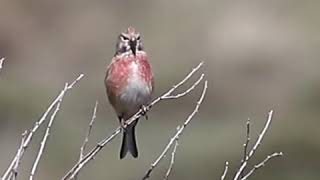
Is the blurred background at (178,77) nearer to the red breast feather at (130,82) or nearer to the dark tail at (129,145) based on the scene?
the dark tail at (129,145)

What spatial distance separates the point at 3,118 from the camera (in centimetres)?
1338

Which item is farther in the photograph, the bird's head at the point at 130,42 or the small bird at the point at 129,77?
the small bird at the point at 129,77

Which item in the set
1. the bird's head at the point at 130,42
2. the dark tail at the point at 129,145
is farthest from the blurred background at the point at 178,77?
the bird's head at the point at 130,42

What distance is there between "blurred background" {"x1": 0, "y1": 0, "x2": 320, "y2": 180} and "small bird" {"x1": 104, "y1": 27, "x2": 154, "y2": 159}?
3643 mm

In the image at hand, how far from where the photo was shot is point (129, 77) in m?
7.17

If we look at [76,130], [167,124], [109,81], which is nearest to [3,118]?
[76,130]

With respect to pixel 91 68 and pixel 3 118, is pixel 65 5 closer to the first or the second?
pixel 91 68

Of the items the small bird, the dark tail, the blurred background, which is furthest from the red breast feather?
the blurred background

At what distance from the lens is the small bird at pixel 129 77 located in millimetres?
7137

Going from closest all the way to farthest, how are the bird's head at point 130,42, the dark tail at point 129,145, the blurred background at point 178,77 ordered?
the bird's head at point 130,42, the dark tail at point 129,145, the blurred background at point 178,77

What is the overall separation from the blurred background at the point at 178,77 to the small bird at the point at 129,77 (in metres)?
3.64

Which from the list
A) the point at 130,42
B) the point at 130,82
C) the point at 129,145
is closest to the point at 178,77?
the point at 129,145

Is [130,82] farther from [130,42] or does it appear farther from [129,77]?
[130,42]

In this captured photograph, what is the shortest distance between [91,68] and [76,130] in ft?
8.08
